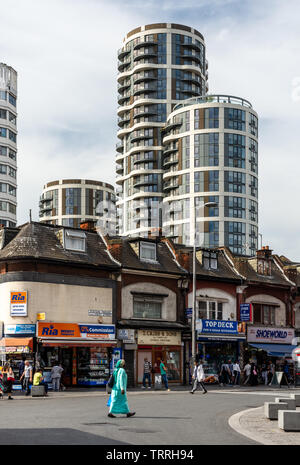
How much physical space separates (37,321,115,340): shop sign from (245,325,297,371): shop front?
12272mm

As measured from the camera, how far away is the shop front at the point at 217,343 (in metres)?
44.8

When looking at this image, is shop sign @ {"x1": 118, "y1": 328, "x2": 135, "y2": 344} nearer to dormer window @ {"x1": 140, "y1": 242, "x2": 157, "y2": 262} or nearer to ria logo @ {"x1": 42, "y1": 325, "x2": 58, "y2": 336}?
ria logo @ {"x1": 42, "y1": 325, "x2": 58, "y2": 336}

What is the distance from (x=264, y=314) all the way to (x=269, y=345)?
2330 millimetres

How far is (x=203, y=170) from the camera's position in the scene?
114 m

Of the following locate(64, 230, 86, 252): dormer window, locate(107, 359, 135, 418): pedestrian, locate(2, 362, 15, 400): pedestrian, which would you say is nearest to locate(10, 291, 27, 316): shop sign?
locate(2, 362, 15, 400): pedestrian

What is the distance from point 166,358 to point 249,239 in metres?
72.7

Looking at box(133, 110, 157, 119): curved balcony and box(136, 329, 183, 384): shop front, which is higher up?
box(133, 110, 157, 119): curved balcony

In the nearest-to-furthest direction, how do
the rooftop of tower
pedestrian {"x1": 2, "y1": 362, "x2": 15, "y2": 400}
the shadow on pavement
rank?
the shadow on pavement < pedestrian {"x1": 2, "y1": 362, "x2": 15, "y2": 400} < the rooftop of tower

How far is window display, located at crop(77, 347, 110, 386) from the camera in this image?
3972 cm

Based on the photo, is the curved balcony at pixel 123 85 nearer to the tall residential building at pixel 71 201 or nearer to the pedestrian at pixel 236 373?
the tall residential building at pixel 71 201

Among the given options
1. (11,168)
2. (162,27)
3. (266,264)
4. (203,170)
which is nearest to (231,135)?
(203,170)

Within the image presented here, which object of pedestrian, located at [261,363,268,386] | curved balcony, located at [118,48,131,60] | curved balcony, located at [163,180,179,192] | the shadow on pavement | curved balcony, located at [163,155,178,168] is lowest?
pedestrian, located at [261,363,268,386]

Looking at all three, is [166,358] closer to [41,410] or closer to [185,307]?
[185,307]

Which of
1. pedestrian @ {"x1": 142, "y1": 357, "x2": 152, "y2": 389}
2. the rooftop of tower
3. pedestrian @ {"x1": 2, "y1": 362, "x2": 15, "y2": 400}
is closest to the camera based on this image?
pedestrian @ {"x1": 2, "y1": 362, "x2": 15, "y2": 400}
